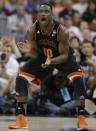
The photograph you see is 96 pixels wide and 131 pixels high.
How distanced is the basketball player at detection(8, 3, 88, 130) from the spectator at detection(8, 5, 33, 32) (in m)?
6.79

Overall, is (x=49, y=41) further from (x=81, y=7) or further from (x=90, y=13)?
(x=81, y=7)

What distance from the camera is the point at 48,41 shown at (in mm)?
6074

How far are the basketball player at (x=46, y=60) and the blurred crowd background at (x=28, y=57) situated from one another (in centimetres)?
47

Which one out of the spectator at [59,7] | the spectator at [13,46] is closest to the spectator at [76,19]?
the spectator at [59,7]

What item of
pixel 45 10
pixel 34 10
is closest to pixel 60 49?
pixel 45 10

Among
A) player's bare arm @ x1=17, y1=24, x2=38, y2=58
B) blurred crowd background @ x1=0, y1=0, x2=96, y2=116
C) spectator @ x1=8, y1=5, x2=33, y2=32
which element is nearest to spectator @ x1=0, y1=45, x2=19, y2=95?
blurred crowd background @ x1=0, y1=0, x2=96, y2=116

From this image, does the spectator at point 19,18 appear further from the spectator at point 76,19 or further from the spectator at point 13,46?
the spectator at point 13,46

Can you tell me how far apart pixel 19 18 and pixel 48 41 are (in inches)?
288

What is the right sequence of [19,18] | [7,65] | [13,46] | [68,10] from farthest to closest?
1. [68,10]
2. [19,18]
3. [13,46]
4. [7,65]

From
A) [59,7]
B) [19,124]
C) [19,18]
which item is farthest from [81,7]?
[19,124]

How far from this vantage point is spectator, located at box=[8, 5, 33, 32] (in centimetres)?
1296

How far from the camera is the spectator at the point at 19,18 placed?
12962mm

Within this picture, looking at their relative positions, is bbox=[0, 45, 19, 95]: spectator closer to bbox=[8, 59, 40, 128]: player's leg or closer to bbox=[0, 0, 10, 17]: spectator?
bbox=[8, 59, 40, 128]: player's leg

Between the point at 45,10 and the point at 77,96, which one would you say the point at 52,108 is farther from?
the point at 45,10
